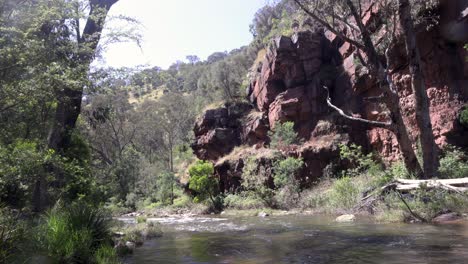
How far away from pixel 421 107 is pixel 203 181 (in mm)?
25510

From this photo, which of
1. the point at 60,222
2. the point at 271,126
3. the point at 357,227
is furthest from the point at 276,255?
the point at 271,126

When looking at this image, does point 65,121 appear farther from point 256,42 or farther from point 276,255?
point 256,42

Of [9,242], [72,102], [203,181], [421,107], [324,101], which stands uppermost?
[324,101]

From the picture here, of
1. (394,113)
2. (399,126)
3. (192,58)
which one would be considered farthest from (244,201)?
(192,58)

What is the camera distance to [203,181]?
38.2 metres

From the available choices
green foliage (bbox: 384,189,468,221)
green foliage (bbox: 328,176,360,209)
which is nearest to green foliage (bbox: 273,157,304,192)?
green foliage (bbox: 328,176,360,209)

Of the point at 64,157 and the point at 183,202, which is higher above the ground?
the point at 64,157

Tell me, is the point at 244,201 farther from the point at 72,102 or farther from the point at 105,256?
the point at 105,256

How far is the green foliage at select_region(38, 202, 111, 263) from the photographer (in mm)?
6957

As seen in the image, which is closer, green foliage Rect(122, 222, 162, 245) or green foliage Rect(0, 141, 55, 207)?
green foliage Rect(0, 141, 55, 207)

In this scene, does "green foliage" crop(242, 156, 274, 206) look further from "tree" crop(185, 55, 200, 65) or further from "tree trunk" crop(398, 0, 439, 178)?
"tree" crop(185, 55, 200, 65)

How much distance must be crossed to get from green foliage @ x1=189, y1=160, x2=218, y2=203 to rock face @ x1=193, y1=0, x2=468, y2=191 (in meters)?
1.71

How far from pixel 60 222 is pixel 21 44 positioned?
3.69 m

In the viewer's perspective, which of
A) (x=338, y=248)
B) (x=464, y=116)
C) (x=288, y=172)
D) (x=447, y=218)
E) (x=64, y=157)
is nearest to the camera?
(x=338, y=248)
